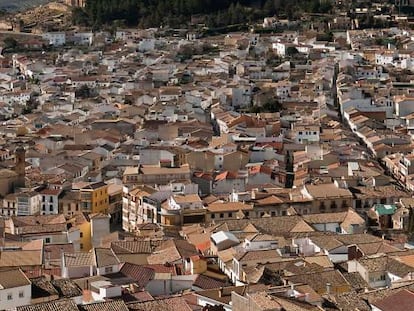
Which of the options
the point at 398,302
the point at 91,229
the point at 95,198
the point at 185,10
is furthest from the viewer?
the point at 185,10

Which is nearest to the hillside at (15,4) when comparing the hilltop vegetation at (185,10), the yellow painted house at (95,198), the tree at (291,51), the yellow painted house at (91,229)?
the hilltop vegetation at (185,10)

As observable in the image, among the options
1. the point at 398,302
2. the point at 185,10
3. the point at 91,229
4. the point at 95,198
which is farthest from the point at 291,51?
the point at 398,302

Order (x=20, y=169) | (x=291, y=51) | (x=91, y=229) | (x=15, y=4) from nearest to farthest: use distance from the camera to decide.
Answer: (x=91, y=229) < (x=20, y=169) < (x=291, y=51) < (x=15, y=4)

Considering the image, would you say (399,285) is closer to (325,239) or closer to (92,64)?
(325,239)

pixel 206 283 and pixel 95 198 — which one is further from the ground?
pixel 206 283

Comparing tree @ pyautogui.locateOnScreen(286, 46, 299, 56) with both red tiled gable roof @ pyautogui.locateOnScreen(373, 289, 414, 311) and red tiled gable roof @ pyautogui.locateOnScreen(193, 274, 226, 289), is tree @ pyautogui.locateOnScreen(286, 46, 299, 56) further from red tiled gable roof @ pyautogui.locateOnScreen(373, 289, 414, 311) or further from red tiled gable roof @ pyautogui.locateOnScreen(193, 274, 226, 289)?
red tiled gable roof @ pyautogui.locateOnScreen(373, 289, 414, 311)

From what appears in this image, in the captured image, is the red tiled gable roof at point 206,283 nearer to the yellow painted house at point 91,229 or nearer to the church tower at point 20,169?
the yellow painted house at point 91,229

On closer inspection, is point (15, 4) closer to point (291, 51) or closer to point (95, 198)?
point (291, 51)

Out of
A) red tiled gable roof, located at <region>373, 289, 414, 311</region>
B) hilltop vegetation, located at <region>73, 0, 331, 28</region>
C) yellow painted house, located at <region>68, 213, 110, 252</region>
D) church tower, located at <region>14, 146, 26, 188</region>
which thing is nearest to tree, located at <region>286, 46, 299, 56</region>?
hilltop vegetation, located at <region>73, 0, 331, 28</region>

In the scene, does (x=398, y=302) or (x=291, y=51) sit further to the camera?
(x=291, y=51)
